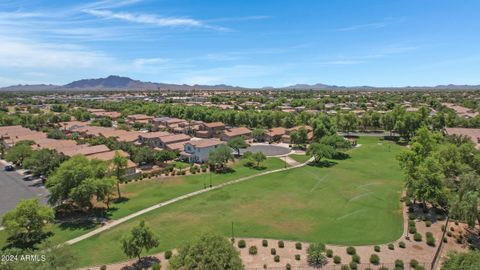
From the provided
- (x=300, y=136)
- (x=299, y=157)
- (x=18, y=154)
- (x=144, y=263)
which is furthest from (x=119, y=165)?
(x=300, y=136)

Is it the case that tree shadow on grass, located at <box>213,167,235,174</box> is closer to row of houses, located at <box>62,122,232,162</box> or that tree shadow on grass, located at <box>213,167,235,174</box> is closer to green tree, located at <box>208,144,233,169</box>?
green tree, located at <box>208,144,233,169</box>

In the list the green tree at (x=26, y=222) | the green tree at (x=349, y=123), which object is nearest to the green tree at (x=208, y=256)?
the green tree at (x=26, y=222)

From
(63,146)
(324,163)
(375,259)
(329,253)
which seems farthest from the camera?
(63,146)

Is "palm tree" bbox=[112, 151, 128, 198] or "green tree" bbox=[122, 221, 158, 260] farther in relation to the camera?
"palm tree" bbox=[112, 151, 128, 198]

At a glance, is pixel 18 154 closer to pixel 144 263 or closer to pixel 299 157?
pixel 144 263

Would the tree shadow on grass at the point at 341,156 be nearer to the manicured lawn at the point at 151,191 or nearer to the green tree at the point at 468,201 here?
the manicured lawn at the point at 151,191

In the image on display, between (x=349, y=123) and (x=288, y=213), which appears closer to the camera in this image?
(x=288, y=213)

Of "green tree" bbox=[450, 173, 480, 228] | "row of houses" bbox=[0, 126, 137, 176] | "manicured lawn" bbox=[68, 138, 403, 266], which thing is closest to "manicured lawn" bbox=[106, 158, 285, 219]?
"manicured lawn" bbox=[68, 138, 403, 266]
